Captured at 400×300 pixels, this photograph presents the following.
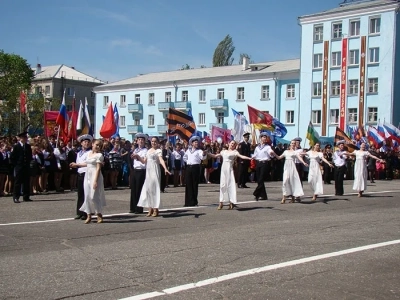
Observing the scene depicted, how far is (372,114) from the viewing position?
187 feet

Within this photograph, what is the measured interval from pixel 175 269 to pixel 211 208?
793cm

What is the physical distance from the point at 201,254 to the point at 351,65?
52.2 m

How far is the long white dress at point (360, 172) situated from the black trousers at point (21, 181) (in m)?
11.0

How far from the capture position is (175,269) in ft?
26.8

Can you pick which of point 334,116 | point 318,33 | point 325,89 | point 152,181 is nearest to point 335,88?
point 325,89

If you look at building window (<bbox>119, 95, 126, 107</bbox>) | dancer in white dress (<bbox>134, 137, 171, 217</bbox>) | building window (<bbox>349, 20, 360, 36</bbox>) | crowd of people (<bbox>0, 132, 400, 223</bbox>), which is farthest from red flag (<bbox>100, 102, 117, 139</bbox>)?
building window (<bbox>119, 95, 126, 107</bbox>)

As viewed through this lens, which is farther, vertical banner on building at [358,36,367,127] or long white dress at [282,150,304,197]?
vertical banner on building at [358,36,367,127]

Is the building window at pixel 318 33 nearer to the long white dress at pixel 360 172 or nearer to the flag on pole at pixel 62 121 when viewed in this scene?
the flag on pole at pixel 62 121

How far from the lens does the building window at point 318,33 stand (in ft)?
198

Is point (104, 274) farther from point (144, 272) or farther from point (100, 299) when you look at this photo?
point (100, 299)

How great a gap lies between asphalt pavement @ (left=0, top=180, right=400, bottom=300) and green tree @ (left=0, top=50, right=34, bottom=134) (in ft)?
159

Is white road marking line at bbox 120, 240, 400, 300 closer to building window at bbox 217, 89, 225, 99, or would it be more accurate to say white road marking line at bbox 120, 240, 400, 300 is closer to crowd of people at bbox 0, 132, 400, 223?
crowd of people at bbox 0, 132, 400, 223

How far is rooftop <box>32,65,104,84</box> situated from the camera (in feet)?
344

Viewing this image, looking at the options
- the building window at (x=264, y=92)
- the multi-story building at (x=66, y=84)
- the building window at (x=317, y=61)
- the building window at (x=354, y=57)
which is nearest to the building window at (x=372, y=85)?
the building window at (x=354, y=57)
